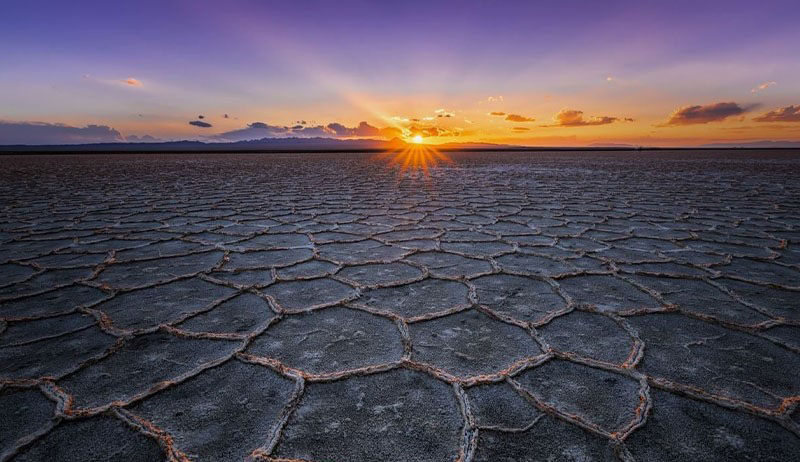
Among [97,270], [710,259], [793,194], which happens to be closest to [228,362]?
[97,270]

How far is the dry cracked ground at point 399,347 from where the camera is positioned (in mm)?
831

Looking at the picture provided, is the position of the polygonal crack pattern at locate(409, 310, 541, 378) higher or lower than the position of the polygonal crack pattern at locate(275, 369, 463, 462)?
higher

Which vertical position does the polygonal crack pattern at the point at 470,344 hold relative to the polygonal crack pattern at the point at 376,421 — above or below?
above

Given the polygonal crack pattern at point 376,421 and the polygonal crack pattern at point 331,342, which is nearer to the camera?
the polygonal crack pattern at point 376,421

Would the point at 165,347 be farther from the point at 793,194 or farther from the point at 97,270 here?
the point at 793,194

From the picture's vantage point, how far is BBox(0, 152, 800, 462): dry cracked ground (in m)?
0.83

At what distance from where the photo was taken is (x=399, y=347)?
1193 mm

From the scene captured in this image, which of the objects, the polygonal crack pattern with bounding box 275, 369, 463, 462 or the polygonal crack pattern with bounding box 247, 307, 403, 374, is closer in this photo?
the polygonal crack pattern with bounding box 275, 369, 463, 462

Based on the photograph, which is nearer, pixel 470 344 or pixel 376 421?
pixel 376 421

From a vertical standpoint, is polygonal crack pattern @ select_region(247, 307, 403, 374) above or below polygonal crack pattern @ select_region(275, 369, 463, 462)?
above

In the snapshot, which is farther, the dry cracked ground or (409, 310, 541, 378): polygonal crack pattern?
(409, 310, 541, 378): polygonal crack pattern

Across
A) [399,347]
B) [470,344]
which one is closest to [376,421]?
[399,347]

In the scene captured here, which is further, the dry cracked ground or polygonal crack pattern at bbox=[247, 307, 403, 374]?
polygonal crack pattern at bbox=[247, 307, 403, 374]

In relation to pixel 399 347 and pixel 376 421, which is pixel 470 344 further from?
pixel 376 421
